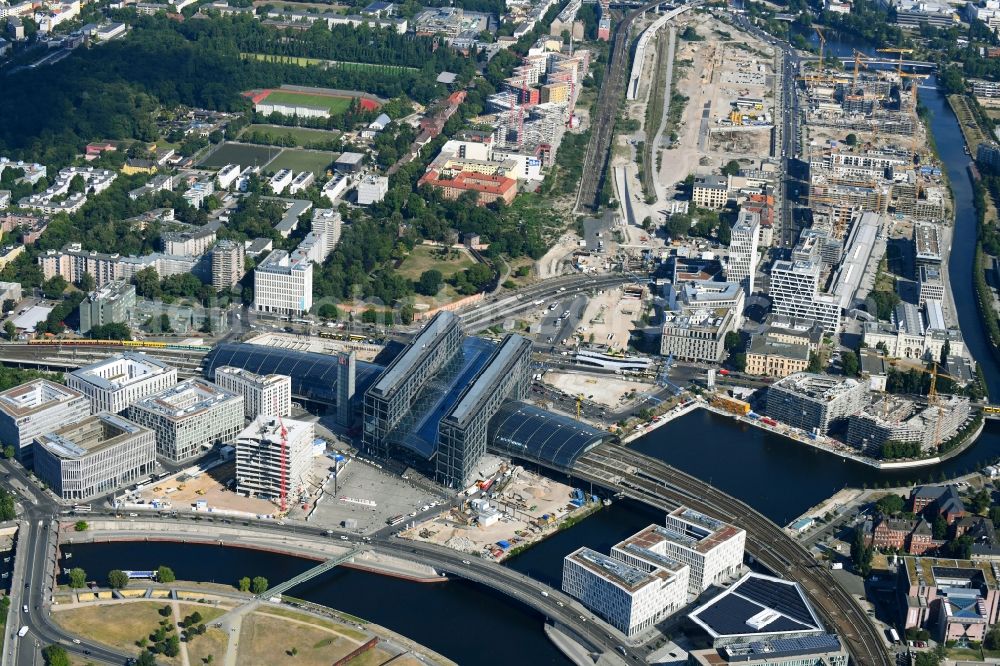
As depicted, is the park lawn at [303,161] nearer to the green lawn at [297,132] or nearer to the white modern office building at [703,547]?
the green lawn at [297,132]

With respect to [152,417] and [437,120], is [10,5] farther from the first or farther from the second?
[152,417]

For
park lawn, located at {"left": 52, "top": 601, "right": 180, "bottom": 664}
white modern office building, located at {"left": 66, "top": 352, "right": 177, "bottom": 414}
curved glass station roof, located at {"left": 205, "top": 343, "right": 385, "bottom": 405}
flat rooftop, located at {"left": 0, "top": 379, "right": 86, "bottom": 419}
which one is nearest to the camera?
park lawn, located at {"left": 52, "top": 601, "right": 180, "bottom": 664}

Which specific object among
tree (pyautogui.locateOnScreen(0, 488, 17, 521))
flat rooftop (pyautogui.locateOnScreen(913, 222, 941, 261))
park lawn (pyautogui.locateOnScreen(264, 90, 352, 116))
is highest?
park lawn (pyautogui.locateOnScreen(264, 90, 352, 116))

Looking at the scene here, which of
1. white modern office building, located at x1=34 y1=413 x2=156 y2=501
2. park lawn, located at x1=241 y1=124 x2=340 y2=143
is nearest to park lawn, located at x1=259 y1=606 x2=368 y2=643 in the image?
white modern office building, located at x1=34 y1=413 x2=156 y2=501

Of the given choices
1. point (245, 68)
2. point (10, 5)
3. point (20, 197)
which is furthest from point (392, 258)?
point (10, 5)

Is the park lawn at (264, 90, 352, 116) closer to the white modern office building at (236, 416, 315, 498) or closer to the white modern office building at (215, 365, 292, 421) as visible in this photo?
the white modern office building at (215, 365, 292, 421)
